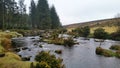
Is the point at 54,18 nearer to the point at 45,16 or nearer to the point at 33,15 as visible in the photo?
the point at 45,16

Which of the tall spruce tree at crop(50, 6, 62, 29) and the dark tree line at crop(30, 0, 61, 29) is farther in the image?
the tall spruce tree at crop(50, 6, 62, 29)

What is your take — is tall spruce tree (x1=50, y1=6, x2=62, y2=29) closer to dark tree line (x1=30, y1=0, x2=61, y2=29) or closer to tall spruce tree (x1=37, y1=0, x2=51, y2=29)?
dark tree line (x1=30, y1=0, x2=61, y2=29)

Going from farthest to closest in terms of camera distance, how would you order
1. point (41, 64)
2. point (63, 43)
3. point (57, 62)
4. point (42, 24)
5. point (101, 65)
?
1. point (42, 24)
2. point (63, 43)
3. point (101, 65)
4. point (57, 62)
5. point (41, 64)

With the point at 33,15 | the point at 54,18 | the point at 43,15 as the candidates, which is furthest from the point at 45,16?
the point at 33,15

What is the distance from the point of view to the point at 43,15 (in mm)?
121562

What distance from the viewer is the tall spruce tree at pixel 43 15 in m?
117

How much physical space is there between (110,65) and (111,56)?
795 cm

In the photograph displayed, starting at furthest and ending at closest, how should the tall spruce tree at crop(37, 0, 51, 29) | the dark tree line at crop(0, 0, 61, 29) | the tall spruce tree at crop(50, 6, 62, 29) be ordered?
the tall spruce tree at crop(50, 6, 62, 29) < the tall spruce tree at crop(37, 0, 51, 29) < the dark tree line at crop(0, 0, 61, 29)

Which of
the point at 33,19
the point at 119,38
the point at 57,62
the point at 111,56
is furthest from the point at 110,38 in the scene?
the point at 33,19

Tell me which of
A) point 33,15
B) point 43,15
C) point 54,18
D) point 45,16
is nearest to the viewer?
point 45,16

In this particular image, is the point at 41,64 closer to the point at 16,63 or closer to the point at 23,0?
the point at 16,63

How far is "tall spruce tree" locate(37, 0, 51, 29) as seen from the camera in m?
117

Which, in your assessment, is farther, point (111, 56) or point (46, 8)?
point (46, 8)

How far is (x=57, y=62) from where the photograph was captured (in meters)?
23.9
